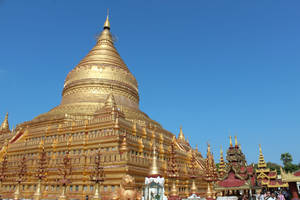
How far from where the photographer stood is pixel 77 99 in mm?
34938

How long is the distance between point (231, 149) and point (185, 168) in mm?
5940

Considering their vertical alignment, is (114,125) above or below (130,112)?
below

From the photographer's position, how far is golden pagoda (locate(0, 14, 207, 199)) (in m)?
23.4

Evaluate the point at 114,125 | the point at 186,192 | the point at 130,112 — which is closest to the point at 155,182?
the point at 114,125

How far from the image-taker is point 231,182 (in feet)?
77.3

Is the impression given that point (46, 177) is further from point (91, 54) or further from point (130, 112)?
point (91, 54)

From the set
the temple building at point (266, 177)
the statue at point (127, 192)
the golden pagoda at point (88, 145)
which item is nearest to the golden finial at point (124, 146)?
the golden pagoda at point (88, 145)

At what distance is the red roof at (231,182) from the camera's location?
23.1m

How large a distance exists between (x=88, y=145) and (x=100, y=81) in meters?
12.7

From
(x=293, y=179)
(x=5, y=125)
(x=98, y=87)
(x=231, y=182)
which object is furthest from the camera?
(x=5, y=125)

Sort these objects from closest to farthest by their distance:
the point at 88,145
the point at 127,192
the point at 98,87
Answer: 1. the point at 127,192
2. the point at 88,145
3. the point at 98,87

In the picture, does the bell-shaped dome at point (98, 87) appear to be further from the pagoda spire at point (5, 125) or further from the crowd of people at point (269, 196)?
the crowd of people at point (269, 196)

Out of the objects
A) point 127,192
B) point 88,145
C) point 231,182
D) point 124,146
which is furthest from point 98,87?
point 127,192

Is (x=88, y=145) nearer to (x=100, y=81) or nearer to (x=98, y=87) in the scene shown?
(x=98, y=87)
